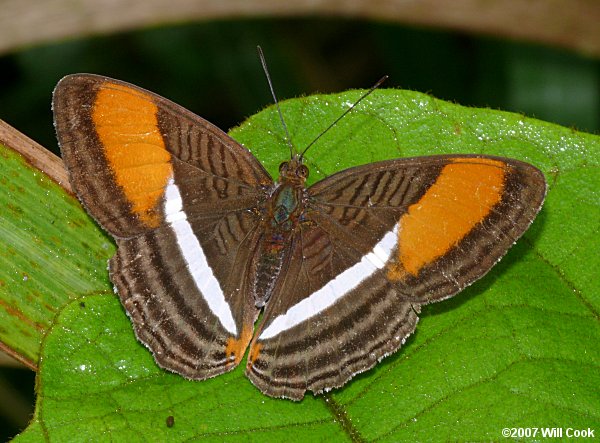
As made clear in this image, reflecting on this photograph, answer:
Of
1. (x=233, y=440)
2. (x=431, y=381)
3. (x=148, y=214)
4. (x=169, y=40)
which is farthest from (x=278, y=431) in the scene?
(x=169, y=40)

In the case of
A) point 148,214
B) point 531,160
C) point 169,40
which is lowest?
point 169,40

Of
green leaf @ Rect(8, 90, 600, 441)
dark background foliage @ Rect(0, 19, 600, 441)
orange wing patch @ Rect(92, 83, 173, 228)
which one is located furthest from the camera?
dark background foliage @ Rect(0, 19, 600, 441)

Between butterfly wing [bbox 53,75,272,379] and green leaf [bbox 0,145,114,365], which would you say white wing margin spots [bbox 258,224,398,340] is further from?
green leaf [bbox 0,145,114,365]

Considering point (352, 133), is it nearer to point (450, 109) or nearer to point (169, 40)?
point (450, 109)

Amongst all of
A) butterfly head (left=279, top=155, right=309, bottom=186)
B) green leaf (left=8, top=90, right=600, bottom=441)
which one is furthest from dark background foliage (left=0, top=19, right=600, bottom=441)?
butterfly head (left=279, top=155, right=309, bottom=186)

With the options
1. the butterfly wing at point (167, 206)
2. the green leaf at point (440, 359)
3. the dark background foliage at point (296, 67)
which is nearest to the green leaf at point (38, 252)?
the green leaf at point (440, 359)

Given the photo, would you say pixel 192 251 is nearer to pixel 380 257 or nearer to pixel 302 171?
pixel 302 171

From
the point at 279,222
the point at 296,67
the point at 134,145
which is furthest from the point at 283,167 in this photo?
the point at 296,67
